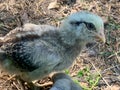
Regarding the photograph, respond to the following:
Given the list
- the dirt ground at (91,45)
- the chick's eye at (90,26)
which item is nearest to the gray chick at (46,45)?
the chick's eye at (90,26)

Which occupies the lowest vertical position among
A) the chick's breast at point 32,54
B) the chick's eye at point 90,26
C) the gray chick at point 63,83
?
the gray chick at point 63,83

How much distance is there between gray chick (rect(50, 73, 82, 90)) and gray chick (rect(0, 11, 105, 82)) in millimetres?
96

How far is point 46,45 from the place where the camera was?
12.7 ft

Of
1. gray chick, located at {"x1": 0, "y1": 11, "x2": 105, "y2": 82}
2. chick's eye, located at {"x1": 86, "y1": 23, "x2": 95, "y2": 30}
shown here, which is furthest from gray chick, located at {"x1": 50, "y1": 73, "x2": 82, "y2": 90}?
chick's eye, located at {"x1": 86, "y1": 23, "x2": 95, "y2": 30}

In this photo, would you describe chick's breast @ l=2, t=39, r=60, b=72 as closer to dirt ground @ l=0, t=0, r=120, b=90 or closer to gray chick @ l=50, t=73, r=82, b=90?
gray chick @ l=50, t=73, r=82, b=90

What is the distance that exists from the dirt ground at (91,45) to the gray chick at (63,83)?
174 millimetres

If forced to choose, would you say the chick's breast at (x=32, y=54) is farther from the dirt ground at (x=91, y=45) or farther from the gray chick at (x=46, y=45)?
the dirt ground at (x=91, y=45)

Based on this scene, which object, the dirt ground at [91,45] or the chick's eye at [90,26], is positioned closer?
the chick's eye at [90,26]

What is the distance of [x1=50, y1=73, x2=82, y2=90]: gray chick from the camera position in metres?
3.89

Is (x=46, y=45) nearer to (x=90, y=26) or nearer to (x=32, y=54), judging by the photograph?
(x=32, y=54)

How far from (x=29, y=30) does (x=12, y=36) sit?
157 mm

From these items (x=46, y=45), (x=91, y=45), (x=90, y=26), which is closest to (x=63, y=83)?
(x=46, y=45)

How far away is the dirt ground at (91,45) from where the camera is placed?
13.9ft

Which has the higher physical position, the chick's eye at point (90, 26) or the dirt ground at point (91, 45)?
the chick's eye at point (90, 26)
